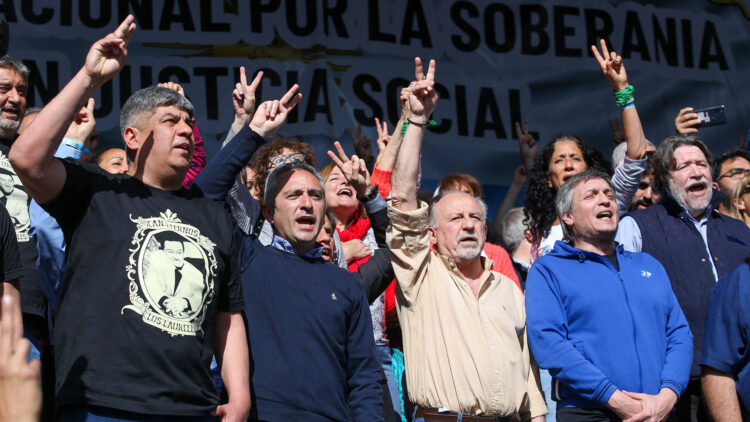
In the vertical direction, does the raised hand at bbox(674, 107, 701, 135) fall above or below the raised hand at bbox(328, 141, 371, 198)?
above

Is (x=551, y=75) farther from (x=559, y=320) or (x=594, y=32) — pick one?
(x=559, y=320)

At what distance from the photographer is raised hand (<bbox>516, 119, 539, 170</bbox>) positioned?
597cm

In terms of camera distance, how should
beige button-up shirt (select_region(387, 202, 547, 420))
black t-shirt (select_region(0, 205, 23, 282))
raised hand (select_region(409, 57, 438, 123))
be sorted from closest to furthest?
black t-shirt (select_region(0, 205, 23, 282))
beige button-up shirt (select_region(387, 202, 547, 420))
raised hand (select_region(409, 57, 438, 123))

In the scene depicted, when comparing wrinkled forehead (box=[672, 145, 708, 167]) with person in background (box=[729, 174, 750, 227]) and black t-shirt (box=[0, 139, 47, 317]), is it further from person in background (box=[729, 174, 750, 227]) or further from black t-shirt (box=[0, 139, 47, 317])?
black t-shirt (box=[0, 139, 47, 317])

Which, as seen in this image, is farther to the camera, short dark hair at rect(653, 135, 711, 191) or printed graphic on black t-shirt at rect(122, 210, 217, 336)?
short dark hair at rect(653, 135, 711, 191)

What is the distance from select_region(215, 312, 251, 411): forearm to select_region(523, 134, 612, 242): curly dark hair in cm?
225

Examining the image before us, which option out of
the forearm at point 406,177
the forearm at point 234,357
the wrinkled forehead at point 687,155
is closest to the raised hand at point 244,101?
the forearm at point 406,177

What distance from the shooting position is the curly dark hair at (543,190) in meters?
4.87

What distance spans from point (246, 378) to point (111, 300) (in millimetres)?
545

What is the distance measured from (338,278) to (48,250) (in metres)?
1.06

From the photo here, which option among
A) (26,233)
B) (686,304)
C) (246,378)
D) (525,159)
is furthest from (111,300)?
(525,159)

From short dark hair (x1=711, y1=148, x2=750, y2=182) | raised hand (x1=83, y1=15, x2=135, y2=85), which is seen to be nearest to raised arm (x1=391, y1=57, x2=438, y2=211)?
raised hand (x1=83, y1=15, x2=135, y2=85)

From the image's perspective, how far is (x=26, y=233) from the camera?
10.7 ft

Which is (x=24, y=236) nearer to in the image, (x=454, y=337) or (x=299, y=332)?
(x=299, y=332)
